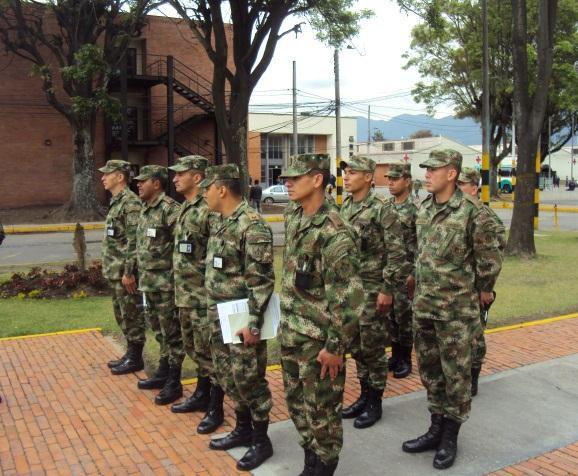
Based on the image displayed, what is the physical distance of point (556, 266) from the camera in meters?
12.1

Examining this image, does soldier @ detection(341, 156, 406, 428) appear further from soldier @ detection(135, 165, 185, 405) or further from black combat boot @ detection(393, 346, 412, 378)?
soldier @ detection(135, 165, 185, 405)

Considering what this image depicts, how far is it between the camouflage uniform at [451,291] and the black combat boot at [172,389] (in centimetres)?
213

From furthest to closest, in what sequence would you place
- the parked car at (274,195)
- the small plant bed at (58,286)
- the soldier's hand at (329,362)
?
1. the parked car at (274,195)
2. the small plant bed at (58,286)
3. the soldier's hand at (329,362)

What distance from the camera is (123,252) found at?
5895 mm

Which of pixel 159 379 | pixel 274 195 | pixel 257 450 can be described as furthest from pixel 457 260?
pixel 274 195

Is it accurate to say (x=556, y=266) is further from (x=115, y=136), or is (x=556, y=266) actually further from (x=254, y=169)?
(x=254, y=169)

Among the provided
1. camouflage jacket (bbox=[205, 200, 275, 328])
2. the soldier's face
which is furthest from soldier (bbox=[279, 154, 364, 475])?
the soldier's face

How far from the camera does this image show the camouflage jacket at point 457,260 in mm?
4137

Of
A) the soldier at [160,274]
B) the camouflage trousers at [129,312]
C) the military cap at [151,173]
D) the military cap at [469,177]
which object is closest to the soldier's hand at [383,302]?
the soldier at [160,274]

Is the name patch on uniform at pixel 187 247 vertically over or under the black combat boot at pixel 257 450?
over

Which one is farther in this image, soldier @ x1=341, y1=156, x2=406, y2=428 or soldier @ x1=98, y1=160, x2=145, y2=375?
soldier @ x1=98, y1=160, x2=145, y2=375

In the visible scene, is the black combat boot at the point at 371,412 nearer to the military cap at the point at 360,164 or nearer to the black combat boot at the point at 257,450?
the black combat boot at the point at 257,450

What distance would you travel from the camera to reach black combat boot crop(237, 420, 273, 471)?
4.00 m

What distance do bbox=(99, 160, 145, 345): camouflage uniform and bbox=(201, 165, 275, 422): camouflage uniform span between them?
167cm
